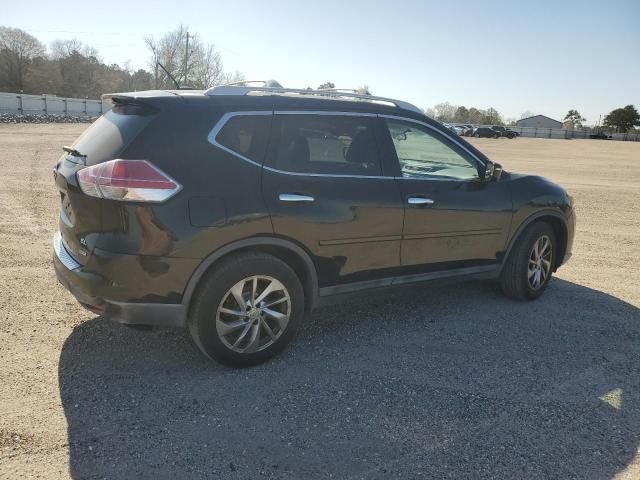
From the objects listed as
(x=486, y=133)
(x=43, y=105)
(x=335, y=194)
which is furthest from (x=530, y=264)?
(x=486, y=133)

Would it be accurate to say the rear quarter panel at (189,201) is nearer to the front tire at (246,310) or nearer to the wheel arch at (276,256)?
the wheel arch at (276,256)

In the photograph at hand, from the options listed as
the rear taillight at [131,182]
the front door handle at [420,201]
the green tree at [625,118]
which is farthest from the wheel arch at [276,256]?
the green tree at [625,118]

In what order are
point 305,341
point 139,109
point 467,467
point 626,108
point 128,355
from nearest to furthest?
point 467,467, point 139,109, point 128,355, point 305,341, point 626,108

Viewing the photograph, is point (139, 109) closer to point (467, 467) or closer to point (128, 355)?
point (128, 355)

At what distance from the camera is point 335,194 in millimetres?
3828

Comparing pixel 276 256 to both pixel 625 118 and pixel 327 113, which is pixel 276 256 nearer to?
pixel 327 113

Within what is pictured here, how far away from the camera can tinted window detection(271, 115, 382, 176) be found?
373 cm

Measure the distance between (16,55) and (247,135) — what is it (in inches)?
3694

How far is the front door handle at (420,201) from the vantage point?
423 cm

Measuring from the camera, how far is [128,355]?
3793 mm

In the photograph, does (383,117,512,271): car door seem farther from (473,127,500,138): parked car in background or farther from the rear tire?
(473,127,500,138): parked car in background

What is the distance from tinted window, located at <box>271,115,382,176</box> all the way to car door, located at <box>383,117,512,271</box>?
0.83ft

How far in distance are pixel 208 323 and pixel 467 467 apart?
1787mm

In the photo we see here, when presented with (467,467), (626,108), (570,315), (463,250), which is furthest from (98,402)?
(626,108)
